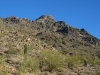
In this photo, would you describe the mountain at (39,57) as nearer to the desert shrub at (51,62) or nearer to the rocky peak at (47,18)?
the desert shrub at (51,62)

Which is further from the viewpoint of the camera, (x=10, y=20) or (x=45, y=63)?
(x=10, y=20)

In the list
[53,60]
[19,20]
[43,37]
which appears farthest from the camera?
[19,20]

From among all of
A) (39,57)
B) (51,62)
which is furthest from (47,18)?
(51,62)

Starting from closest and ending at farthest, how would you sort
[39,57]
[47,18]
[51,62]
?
[51,62], [39,57], [47,18]

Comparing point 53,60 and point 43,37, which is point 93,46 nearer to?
point 43,37

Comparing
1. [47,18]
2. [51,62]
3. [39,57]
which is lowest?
[51,62]

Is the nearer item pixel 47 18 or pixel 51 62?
pixel 51 62

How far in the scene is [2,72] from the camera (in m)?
13.0

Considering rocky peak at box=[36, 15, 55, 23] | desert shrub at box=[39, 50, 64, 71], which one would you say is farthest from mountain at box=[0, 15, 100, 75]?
rocky peak at box=[36, 15, 55, 23]

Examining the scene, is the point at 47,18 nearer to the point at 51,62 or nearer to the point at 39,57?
the point at 39,57

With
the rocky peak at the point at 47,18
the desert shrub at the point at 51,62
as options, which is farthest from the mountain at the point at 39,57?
the rocky peak at the point at 47,18

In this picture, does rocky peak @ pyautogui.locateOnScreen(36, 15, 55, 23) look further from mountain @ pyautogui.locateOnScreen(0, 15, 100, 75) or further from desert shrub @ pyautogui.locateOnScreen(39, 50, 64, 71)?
desert shrub @ pyautogui.locateOnScreen(39, 50, 64, 71)

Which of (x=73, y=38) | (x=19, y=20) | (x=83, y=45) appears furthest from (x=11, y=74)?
(x=19, y=20)

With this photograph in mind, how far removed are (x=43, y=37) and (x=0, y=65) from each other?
234 ft
